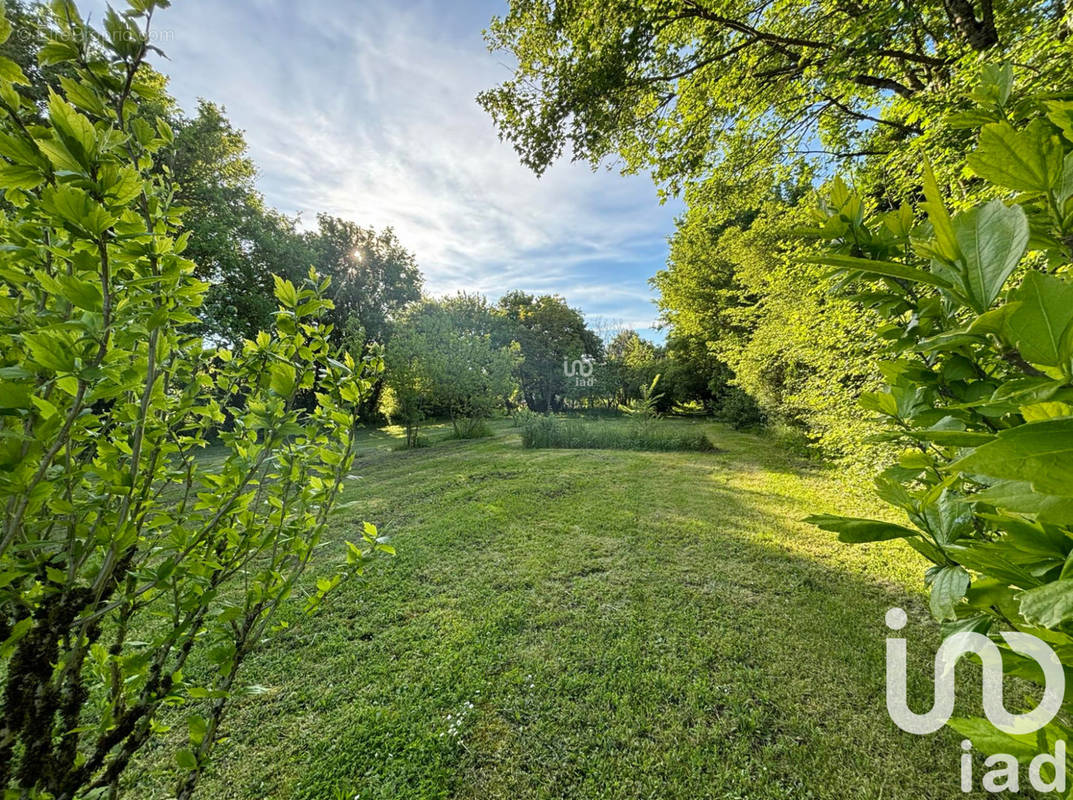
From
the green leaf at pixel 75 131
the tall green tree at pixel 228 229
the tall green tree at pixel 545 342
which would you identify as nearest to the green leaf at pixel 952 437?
the green leaf at pixel 75 131

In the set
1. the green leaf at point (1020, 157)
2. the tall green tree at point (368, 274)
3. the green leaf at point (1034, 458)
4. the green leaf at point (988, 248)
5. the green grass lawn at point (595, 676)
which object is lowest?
the green grass lawn at point (595, 676)

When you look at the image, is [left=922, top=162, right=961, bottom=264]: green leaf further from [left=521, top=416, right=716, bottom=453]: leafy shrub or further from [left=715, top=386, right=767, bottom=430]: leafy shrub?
[left=715, top=386, right=767, bottom=430]: leafy shrub

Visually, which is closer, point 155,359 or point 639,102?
point 155,359

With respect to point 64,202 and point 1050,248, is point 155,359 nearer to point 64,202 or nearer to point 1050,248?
point 64,202

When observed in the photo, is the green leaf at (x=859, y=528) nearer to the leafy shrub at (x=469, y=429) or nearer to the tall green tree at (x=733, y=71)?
the tall green tree at (x=733, y=71)

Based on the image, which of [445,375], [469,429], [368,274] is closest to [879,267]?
[445,375]

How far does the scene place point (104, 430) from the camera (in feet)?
4.03

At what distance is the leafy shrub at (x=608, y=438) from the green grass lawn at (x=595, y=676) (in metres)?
5.97

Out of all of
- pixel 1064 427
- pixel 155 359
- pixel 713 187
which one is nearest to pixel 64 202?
pixel 155 359

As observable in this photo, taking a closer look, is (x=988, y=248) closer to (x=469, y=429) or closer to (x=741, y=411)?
(x=469, y=429)

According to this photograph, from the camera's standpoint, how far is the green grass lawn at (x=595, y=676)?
1.96m

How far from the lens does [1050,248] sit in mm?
528

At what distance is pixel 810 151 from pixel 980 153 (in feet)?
17.4

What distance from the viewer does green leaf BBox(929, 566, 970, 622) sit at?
537mm
